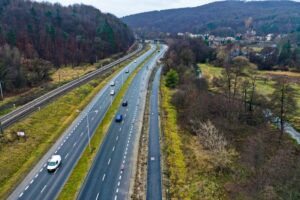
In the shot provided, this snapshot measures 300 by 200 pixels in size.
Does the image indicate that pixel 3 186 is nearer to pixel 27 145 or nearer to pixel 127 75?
pixel 27 145

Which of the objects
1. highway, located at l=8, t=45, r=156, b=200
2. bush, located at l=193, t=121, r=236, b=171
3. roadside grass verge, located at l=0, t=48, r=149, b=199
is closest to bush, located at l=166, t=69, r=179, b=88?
roadside grass verge, located at l=0, t=48, r=149, b=199

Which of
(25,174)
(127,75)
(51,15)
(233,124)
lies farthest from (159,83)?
(51,15)

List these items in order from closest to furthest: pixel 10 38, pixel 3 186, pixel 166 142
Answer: pixel 3 186 < pixel 166 142 < pixel 10 38

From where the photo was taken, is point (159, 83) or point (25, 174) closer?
point (25, 174)

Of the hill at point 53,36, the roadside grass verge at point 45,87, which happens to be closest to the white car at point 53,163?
the roadside grass verge at point 45,87

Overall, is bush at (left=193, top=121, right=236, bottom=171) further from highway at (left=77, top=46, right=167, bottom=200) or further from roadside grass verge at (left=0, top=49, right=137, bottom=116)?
roadside grass verge at (left=0, top=49, right=137, bottom=116)

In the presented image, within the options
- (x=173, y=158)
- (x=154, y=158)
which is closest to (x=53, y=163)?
(x=154, y=158)
